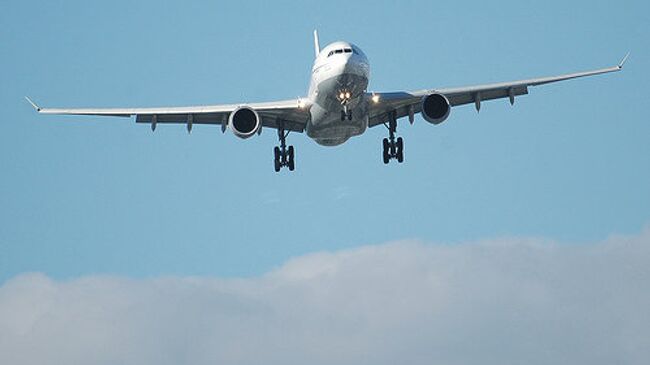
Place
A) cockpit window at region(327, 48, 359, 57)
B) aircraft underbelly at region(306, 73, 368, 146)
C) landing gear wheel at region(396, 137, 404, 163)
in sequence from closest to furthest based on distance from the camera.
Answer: aircraft underbelly at region(306, 73, 368, 146), cockpit window at region(327, 48, 359, 57), landing gear wheel at region(396, 137, 404, 163)

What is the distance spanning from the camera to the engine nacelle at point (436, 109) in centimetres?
5669

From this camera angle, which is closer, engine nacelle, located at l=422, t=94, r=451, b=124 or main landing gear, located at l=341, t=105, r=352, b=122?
main landing gear, located at l=341, t=105, r=352, b=122

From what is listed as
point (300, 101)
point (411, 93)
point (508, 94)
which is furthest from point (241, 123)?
point (508, 94)

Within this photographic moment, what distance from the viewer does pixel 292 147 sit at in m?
60.7

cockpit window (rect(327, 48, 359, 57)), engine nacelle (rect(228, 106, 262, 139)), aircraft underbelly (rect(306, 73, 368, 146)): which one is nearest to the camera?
aircraft underbelly (rect(306, 73, 368, 146))

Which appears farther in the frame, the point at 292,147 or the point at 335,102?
the point at 292,147

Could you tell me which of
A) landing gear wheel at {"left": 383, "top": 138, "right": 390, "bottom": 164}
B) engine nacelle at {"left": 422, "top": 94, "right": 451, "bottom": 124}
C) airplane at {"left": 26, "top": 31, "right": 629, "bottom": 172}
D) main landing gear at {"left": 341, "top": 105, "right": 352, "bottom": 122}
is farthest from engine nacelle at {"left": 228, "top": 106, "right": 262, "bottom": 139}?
engine nacelle at {"left": 422, "top": 94, "right": 451, "bottom": 124}

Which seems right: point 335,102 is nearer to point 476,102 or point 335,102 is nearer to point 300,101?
point 300,101

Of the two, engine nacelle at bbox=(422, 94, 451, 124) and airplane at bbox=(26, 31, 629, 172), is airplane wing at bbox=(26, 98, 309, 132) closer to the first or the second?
airplane at bbox=(26, 31, 629, 172)

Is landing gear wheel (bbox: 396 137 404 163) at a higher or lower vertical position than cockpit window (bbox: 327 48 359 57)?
lower

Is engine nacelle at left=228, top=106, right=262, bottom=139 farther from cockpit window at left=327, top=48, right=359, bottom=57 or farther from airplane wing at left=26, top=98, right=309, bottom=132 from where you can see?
cockpit window at left=327, top=48, right=359, bottom=57

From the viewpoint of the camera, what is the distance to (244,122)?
56.6 metres

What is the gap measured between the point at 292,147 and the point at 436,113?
7.12m

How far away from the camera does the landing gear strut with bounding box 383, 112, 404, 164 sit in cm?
5978
